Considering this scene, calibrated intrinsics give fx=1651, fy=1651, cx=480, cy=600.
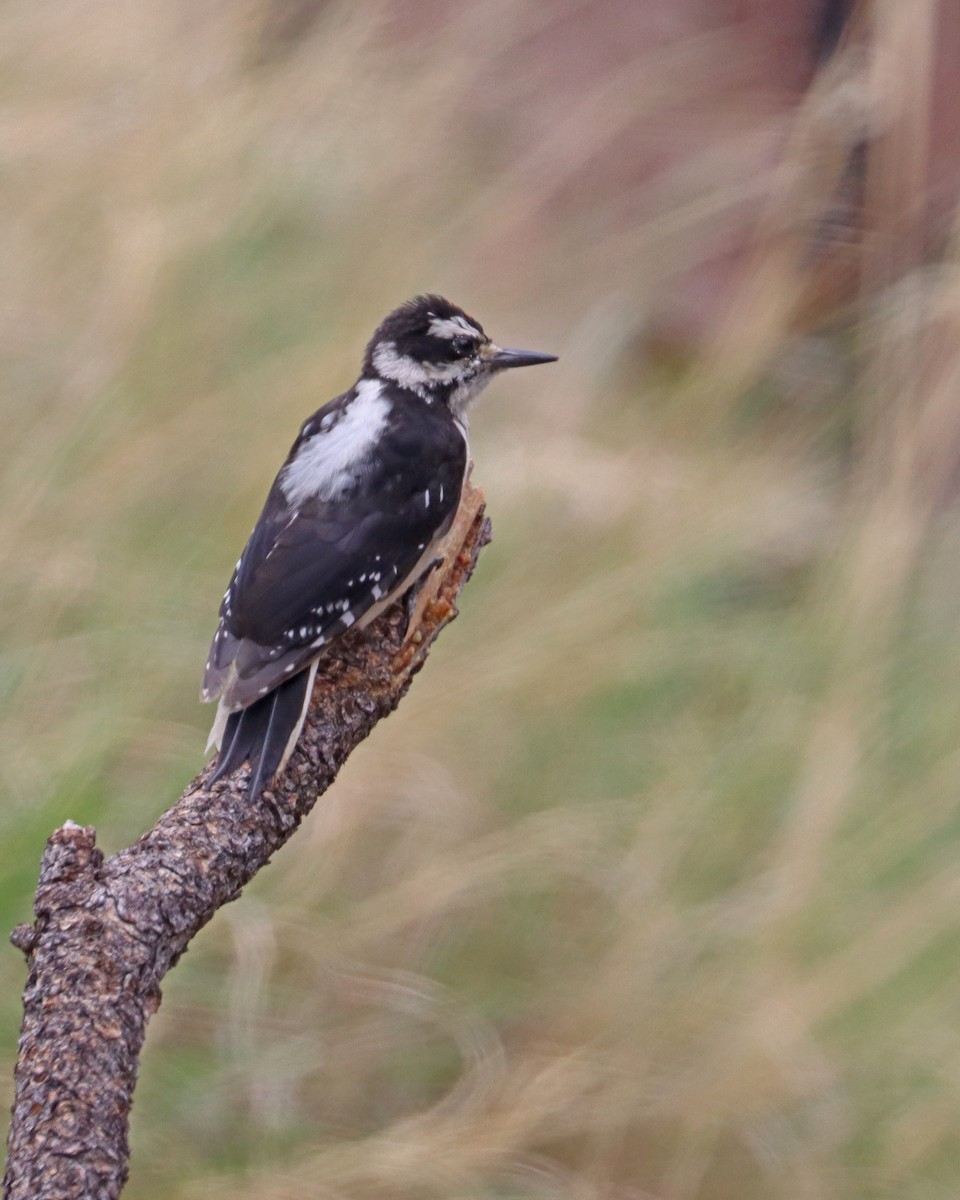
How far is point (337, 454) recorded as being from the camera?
272cm

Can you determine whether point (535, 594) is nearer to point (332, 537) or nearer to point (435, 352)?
point (435, 352)

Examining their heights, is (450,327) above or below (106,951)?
above

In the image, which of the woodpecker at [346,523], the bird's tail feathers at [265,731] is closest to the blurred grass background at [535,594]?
the woodpecker at [346,523]

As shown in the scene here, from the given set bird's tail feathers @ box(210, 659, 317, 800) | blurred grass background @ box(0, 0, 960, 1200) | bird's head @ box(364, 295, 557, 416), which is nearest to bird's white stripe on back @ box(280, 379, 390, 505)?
bird's head @ box(364, 295, 557, 416)

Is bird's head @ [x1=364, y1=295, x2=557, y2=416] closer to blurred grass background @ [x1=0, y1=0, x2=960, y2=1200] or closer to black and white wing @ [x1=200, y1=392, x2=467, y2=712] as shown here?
black and white wing @ [x1=200, y1=392, x2=467, y2=712]

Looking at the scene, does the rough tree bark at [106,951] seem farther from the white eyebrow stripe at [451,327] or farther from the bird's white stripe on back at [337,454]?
the white eyebrow stripe at [451,327]

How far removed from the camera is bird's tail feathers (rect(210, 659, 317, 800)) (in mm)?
1956

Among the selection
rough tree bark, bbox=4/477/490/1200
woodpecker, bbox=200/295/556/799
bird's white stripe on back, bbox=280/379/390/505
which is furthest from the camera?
bird's white stripe on back, bbox=280/379/390/505

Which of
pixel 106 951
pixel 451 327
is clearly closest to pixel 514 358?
pixel 451 327

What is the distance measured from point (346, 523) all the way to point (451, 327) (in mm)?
541

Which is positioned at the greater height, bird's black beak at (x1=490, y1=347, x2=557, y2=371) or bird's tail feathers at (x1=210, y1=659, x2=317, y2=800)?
bird's black beak at (x1=490, y1=347, x2=557, y2=371)

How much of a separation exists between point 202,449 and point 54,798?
3.07 feet

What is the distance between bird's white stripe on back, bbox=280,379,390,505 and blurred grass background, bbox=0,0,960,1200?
0.61 m

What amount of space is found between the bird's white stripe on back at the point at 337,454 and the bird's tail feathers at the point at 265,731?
1.50ft
